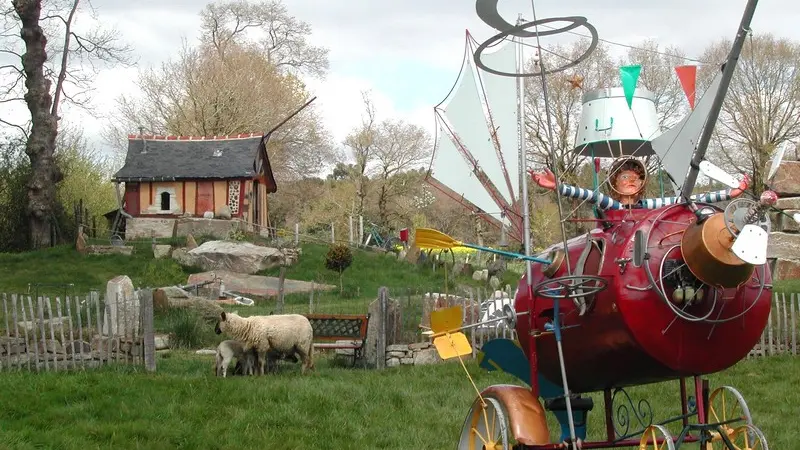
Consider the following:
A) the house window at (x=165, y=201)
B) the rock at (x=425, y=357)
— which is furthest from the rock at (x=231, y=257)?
the rock at (x=425, y=357)

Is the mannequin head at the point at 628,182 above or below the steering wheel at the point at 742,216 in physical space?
above

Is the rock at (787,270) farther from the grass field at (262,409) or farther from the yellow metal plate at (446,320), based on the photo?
the yellow metal plate at (446,320)

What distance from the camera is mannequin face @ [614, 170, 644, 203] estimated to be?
5.36 metres

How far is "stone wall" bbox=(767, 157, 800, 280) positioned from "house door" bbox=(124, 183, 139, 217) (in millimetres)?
23919

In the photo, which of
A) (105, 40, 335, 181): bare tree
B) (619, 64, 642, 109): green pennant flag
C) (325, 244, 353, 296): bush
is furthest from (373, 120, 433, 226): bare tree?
(619, 64, 642, 109): green pennant flag

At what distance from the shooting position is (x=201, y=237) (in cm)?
3216

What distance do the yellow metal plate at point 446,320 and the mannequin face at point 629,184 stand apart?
1.24 metres

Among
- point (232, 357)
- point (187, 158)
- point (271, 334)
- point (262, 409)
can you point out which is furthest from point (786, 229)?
point (187, 158)

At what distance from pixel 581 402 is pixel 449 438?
2.87 metres

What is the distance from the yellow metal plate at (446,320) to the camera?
558 centimetres

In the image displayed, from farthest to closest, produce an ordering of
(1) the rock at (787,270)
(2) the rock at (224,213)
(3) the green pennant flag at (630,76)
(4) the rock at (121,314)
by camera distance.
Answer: (2) the rock at (224,213)
(1) the rock at (787,270)
(4) the rock at (121,314)
(3) the green pennant flag at (630,76)

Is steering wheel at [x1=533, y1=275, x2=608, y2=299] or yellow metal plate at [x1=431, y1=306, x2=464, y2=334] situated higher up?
steering wheel at [x1=533, y1=275, x2=608, y2=299]

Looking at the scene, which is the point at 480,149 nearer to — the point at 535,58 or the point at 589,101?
the point at 589,101

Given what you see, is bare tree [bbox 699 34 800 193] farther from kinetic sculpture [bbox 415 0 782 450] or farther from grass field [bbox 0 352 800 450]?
kinetic sculpture [bbox 415 0 782 450]
